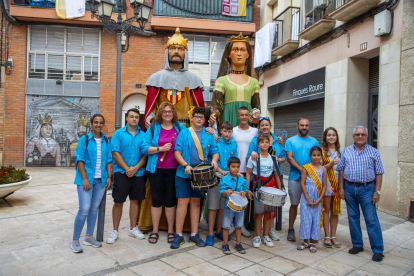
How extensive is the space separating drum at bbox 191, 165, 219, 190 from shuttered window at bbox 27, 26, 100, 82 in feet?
36.9

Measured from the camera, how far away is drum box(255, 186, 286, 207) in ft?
12.9

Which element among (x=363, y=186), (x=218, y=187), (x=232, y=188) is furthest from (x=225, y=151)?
(x=363, y=186)

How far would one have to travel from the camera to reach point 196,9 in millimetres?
13633

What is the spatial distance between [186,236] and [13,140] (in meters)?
11.4

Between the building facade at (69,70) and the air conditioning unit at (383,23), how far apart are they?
25.4ft

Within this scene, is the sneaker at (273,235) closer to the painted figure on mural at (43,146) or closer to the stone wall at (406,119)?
the stone wall at (406,119)

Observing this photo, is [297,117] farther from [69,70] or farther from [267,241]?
[69,70]

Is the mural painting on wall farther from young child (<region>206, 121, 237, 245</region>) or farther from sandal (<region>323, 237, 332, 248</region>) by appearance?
sandal (<region>323, 237, 332, 248</region>)

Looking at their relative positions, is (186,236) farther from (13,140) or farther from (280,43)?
(13,140)

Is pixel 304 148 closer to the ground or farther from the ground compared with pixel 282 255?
farther from the ground

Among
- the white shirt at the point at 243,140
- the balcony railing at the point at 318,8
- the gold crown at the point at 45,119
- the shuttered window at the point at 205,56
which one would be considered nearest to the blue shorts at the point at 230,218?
the white shirt at the point at 243,140

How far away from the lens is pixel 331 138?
15.1ft

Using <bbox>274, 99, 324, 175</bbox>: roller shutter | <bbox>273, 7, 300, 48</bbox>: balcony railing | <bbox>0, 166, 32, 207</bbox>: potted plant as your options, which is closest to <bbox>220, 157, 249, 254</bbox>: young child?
<bbox>0, 166, 32, 207</bbox>: potted plant

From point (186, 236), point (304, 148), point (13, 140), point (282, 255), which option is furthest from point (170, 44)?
point (13, 140)
